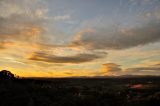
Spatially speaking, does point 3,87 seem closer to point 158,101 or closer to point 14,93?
point 14,93

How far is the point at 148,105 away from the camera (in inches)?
1124

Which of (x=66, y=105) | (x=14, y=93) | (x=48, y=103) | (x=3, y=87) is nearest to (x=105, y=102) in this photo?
(x=66, y=105)

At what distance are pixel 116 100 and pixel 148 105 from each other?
14.8 feet

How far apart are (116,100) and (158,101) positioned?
5016 millimetres

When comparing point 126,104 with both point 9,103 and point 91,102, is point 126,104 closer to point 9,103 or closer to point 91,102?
point 91,102

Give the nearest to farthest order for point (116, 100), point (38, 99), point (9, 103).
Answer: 1. point (9, 103)
2. point (38, 99)
3. point (116, 100)

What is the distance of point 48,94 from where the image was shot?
33438mm

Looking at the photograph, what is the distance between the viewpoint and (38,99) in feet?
93.0

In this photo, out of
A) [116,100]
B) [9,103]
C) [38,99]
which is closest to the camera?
[9,103]

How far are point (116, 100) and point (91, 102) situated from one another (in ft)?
13.4

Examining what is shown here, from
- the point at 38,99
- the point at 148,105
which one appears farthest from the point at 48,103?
the point at 148,105

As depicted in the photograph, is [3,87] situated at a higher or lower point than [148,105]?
higher

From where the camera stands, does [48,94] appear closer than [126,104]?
No

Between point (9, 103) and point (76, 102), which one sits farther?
point (76, 102)
